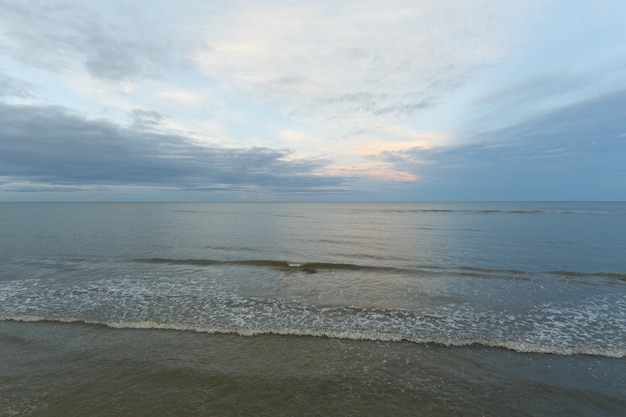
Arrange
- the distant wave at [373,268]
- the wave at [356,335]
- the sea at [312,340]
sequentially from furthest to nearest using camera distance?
the distant wave at [373,268] < the wave at [356,335] < the sea at [312,340]

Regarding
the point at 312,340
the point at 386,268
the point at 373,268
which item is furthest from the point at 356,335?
the point at 386,268

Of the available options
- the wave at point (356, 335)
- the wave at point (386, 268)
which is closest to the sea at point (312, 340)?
the wave at point (356, 335)

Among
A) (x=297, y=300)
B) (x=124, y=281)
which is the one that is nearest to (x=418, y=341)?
(x=297, y=300)

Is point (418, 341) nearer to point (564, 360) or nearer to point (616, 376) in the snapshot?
point (564, 360)

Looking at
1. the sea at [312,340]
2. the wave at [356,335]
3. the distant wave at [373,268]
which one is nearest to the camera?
the sea at [312,340]

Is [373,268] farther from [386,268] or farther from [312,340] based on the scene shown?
[312,340]

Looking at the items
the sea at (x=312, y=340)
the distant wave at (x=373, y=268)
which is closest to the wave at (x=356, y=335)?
the sea at (x=312, y=340)

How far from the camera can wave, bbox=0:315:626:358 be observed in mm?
9719

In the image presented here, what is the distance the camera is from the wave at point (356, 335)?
9719 mm

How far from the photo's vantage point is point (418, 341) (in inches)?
402

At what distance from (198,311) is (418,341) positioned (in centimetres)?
935

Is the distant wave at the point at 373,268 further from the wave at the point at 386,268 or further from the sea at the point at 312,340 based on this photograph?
the sea at the point at 312,340

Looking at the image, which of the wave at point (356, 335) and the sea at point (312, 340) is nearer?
the sea at point (312, 340)

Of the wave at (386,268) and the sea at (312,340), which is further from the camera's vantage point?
the wave at (386,268)
